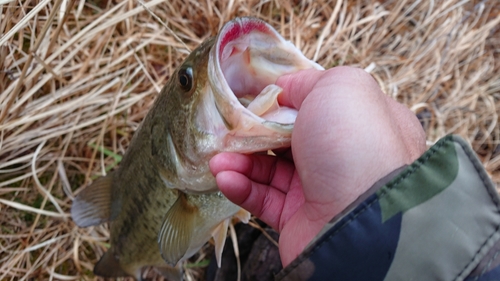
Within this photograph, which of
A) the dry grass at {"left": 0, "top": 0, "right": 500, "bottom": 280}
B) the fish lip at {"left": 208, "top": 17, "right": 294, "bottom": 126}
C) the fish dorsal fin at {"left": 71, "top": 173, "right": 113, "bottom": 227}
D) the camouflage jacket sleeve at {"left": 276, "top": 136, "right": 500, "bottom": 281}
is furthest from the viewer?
the dry grass at {"left": 0, "top": 0, "right": 500, "bottom": 280}

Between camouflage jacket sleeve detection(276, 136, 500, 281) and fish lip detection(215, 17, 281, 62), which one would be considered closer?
camouflage jacket sleeve detection(276, 136, 500, 281)

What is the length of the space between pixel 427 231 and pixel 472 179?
176mm

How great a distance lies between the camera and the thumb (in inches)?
49.0

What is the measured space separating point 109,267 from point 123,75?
1201 mm

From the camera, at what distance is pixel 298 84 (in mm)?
1264

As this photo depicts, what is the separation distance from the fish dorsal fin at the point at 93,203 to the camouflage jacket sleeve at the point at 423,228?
120 centimetres

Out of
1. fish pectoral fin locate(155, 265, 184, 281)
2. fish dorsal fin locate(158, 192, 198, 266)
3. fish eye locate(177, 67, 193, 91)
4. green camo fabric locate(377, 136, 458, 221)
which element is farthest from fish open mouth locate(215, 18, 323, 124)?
fish pectoral fin locate(155, 265, 184, 281)

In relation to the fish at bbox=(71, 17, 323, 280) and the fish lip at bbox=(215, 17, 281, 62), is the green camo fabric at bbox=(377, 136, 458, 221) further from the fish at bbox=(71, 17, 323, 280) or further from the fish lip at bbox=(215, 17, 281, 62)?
the fish lip at bbox=(215, 17, 281, 62)

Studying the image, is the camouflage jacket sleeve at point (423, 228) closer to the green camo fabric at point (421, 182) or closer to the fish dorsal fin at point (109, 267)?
the green camo fabric at point (421, 182)

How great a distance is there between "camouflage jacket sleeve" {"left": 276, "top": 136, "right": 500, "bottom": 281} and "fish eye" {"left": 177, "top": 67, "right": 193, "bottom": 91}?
618 mm

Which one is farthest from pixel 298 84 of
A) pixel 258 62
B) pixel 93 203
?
pixel 93 203

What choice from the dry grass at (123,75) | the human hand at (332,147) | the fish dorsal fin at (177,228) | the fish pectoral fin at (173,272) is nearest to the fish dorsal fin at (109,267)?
the fish pectoral fin at (173,272)

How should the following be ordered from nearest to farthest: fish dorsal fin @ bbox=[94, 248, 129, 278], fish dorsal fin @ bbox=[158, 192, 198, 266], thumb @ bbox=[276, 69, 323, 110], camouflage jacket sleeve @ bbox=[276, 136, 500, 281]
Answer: camouflage jacket sleeve @ bbox=[276, 136, 500, 281] → thumb @ bbox=[276, 69, 323, 110] → fish dorsal fin @ bbox=[158, 192, 198, 266] → fish dorsal fin @ bbox=[94, 248, 129, 278]

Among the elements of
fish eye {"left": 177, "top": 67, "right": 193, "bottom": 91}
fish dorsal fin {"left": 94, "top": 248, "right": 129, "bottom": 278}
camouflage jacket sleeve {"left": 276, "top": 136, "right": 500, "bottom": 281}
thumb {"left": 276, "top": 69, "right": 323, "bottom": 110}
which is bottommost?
fish dorsal fin {"left": 94, "top": 248, "right": 129, "bottom": 278}
